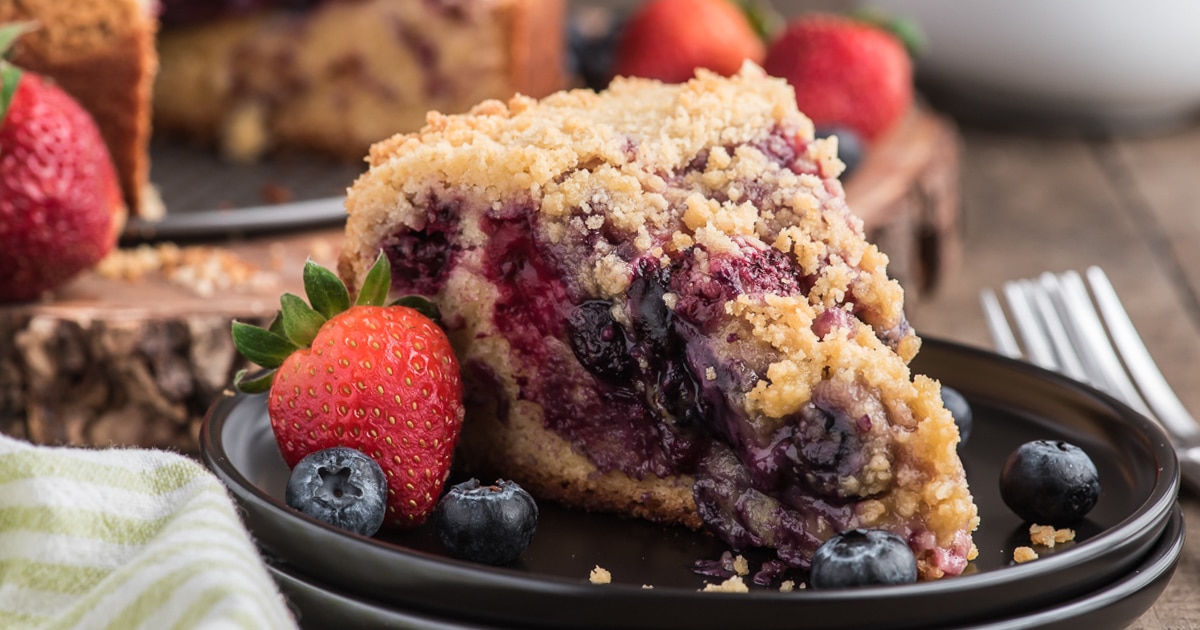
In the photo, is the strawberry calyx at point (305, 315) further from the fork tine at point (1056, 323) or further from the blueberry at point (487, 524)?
the fork tine at point (1056, 323)

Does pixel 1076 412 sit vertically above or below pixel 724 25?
above

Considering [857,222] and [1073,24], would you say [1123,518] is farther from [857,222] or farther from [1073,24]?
[1073,24]

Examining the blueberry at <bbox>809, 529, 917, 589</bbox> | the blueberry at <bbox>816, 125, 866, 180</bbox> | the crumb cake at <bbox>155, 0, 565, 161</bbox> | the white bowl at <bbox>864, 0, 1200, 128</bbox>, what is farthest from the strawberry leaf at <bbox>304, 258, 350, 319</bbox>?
the white bowl at <bbox>864, 0, 1200, 128</bbox>

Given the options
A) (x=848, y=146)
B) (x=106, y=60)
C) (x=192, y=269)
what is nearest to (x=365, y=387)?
(x=192, y=269)

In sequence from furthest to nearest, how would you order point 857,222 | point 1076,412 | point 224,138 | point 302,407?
1. point 224,138
2. point 1076,412
3. point 857,222
4. point 302,407

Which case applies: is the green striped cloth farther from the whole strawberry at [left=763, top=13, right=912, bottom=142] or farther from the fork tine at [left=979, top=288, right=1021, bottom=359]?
the whole strawberry at [left=763, top=13, right=912, bottom=142]

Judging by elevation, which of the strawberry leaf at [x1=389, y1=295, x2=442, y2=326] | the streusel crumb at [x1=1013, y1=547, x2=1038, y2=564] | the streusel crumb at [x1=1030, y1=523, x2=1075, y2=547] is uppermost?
the strawberry leaf at [x1=389, y1=295, x2=442, y2=326]

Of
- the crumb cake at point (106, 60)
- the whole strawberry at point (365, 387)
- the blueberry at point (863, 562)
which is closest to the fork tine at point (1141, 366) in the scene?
the blueberry at point (863, 562)

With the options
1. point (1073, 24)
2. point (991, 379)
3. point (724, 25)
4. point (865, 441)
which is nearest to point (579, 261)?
point (865, 441)
